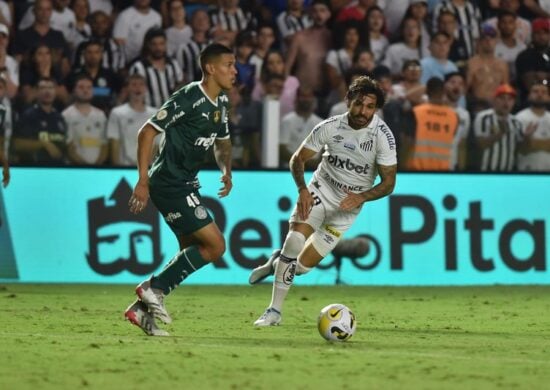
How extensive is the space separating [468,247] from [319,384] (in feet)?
32.7

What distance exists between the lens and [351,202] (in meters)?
11.4

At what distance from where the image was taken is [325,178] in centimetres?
1195

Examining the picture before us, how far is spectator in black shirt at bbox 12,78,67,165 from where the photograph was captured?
15.9 m

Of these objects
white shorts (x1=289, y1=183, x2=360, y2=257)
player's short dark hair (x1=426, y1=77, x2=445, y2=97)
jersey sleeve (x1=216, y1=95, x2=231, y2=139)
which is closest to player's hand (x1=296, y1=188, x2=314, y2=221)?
white shorts (x1=289, y1=183, x2=360, y2=257)

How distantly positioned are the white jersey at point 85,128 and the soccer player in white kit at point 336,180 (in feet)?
16.0

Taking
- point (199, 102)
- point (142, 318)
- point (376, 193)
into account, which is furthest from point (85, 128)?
point (142, 318)

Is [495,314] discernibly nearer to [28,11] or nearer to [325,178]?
[325,178]

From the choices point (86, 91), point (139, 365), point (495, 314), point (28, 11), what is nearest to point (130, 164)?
point (86, 91)

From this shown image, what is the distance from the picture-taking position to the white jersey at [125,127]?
1627cm

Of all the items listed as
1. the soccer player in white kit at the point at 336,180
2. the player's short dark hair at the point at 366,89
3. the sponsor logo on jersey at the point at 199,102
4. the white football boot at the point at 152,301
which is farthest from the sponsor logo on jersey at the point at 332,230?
the white football boot at the point at 152,301

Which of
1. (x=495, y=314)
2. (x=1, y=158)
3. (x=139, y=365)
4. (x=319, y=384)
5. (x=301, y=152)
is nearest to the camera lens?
(x=319, y=384)

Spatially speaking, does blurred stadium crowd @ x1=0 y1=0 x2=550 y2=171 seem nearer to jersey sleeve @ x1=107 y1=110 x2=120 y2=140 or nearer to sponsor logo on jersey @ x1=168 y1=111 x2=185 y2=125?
jersey sleeve @ x1=107 y1=110 x2=120 y2=140

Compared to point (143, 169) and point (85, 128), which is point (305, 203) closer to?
point (143, 169)

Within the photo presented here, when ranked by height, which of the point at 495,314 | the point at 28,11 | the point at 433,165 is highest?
the point at 28,11
